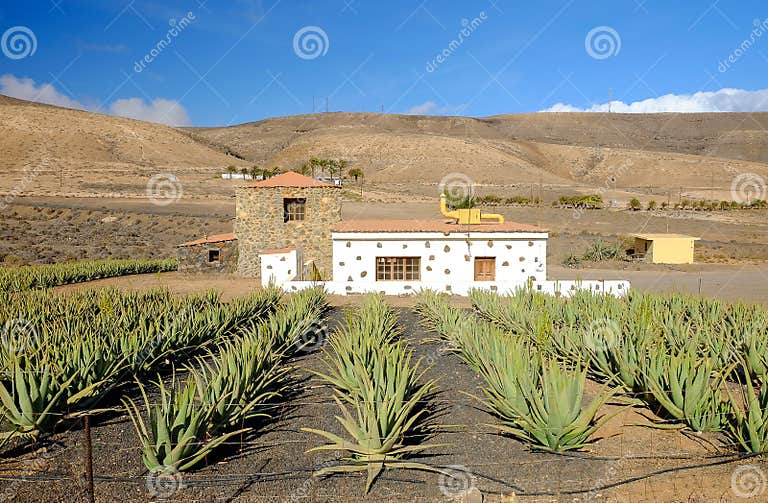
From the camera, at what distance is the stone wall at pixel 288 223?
65.1 feet

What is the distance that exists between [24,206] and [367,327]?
3795 centimetres

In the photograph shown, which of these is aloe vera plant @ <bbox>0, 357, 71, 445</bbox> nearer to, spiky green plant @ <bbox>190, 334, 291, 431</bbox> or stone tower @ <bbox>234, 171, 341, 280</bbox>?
spiky green plant @ <bbox>190, 334, 291, 431</bbox>

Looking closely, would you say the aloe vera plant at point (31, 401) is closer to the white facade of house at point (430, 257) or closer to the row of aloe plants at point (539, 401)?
the row of aloe plants at point (539, 401)

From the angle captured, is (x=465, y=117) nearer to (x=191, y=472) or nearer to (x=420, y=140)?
(x=420, y=140)

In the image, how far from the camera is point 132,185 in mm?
52031

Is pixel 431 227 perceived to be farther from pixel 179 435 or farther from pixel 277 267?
pixel 179 435

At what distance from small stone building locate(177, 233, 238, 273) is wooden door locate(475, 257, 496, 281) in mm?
9185

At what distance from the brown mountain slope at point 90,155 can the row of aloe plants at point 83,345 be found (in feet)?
132

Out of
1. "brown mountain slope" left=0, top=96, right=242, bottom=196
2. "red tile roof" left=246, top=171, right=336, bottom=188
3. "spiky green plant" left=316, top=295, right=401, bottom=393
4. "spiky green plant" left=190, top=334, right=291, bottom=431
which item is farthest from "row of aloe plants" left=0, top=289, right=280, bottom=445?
"brown mountain slope" left=0, top=96, right=242, bottom=196

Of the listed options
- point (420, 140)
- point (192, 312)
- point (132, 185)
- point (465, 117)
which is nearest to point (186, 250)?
point (192, 312)

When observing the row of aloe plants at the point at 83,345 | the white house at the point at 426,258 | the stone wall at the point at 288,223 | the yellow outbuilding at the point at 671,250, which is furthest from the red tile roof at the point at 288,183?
the yellow outbuilding at the point at 671,250

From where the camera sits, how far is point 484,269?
17.7 meters

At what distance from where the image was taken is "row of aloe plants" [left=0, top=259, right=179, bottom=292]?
1587 centimetres

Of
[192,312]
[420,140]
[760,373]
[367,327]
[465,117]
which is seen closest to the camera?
[760,373]
